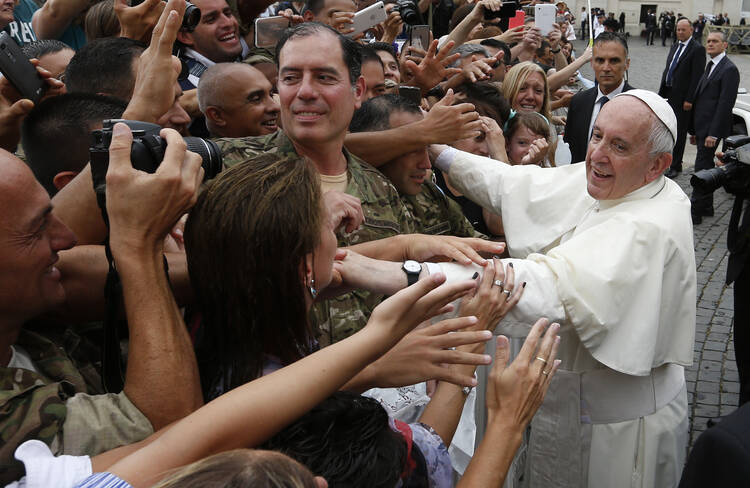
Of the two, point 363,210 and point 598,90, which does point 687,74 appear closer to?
point 598,90

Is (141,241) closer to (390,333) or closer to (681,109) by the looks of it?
(390,333)

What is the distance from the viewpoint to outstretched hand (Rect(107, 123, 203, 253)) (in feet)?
5.09

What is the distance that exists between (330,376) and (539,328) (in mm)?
773

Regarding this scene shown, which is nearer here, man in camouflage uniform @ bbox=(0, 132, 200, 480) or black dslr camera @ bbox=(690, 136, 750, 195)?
man in camouflage uniform @ bbox=(0, 132, 200, 480)

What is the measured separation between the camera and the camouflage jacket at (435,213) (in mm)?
3348

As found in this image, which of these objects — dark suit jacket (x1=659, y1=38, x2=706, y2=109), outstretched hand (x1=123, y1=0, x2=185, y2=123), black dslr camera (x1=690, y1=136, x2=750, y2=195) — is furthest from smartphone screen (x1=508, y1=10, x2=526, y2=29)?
outstretched hand (x1=123, y1=0, x2=185, y2=123)

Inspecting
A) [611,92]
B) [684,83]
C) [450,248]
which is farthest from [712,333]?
[684,83]

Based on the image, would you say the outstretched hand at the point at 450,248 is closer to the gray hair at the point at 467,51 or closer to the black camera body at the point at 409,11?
the gray hair at the point at 467,51

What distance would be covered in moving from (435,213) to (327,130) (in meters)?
0.93

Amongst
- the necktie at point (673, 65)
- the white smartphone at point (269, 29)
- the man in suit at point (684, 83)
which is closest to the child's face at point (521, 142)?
the white smartphone at point (269, 29)

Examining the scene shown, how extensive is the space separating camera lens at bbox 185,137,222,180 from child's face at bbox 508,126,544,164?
3026mm

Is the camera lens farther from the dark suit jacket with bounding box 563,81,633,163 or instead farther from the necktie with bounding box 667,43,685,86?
the necktie with bounding box 667,43,685,86

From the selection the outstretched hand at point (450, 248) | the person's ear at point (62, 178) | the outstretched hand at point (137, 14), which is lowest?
the outstretched hand at point (450, 248)

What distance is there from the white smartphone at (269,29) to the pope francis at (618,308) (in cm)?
236
